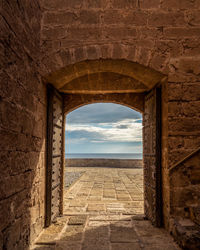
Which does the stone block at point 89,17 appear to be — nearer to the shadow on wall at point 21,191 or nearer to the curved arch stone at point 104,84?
the curved arch stone at point 104,84

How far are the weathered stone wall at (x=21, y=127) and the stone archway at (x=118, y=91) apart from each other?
1.34 feet

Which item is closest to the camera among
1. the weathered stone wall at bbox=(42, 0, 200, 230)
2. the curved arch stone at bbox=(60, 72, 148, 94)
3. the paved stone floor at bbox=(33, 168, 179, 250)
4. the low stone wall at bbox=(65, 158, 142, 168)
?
the paved stone floor at bbox=(33, 168, 179, 250)

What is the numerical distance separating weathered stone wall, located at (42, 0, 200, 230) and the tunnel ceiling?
0.56ft

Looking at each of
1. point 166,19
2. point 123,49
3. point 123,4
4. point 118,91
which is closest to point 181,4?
point 166,19

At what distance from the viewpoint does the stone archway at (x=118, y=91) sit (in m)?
3.40

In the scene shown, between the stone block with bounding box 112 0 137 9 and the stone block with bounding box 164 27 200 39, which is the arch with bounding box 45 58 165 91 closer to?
the stone block with bounding box 164 27 200 39

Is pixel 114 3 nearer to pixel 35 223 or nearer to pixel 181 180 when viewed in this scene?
pixel 181 180

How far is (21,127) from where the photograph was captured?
2.46 m

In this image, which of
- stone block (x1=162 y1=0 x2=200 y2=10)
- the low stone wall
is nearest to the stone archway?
stone block (x1=162 y1=0 x2=200 y2=10)

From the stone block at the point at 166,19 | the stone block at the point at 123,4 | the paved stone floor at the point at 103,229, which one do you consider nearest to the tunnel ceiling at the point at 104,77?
the stone block at the point at 166,19

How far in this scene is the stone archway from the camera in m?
3.40

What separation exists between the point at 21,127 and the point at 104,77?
8.73 feet

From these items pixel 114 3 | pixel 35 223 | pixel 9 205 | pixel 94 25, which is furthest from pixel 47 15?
pixel 35 223

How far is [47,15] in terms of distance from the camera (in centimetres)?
Answer: 330
